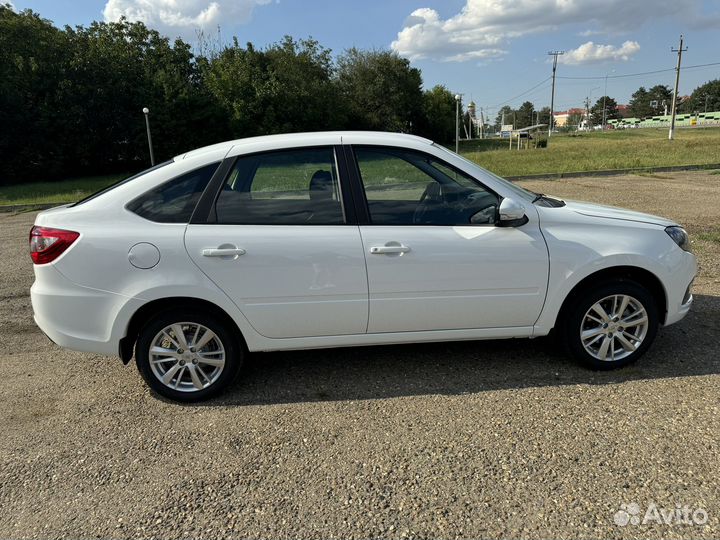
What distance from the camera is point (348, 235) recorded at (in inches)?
133

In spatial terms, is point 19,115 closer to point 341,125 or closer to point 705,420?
point 341,125

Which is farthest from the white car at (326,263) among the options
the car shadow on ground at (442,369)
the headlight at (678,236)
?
the car shadow on ground at (442,369)

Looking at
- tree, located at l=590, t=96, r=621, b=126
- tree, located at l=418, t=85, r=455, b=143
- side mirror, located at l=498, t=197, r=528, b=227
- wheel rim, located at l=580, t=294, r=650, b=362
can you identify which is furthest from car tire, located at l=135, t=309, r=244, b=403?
tree, located at l=590, t=96, r=621, b=126

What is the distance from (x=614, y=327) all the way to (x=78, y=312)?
371 centimetres

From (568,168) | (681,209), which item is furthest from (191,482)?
(568,168)

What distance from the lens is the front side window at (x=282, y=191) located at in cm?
341

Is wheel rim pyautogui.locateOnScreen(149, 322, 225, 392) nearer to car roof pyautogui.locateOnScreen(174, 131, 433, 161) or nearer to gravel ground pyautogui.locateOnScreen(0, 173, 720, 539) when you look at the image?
gravel ground pyautogui.locateOnScreen(0, 173, 720, 539)

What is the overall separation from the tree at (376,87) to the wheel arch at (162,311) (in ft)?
184

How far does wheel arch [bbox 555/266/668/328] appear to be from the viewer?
3.61 meters

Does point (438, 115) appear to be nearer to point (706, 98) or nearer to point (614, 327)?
point (614, 327)

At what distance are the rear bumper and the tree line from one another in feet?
111

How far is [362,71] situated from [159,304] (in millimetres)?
60338

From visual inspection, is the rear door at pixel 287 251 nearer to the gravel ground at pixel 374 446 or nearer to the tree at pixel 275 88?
the gravel ground at pixel 374 446

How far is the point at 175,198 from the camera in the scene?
3385 millimetres
